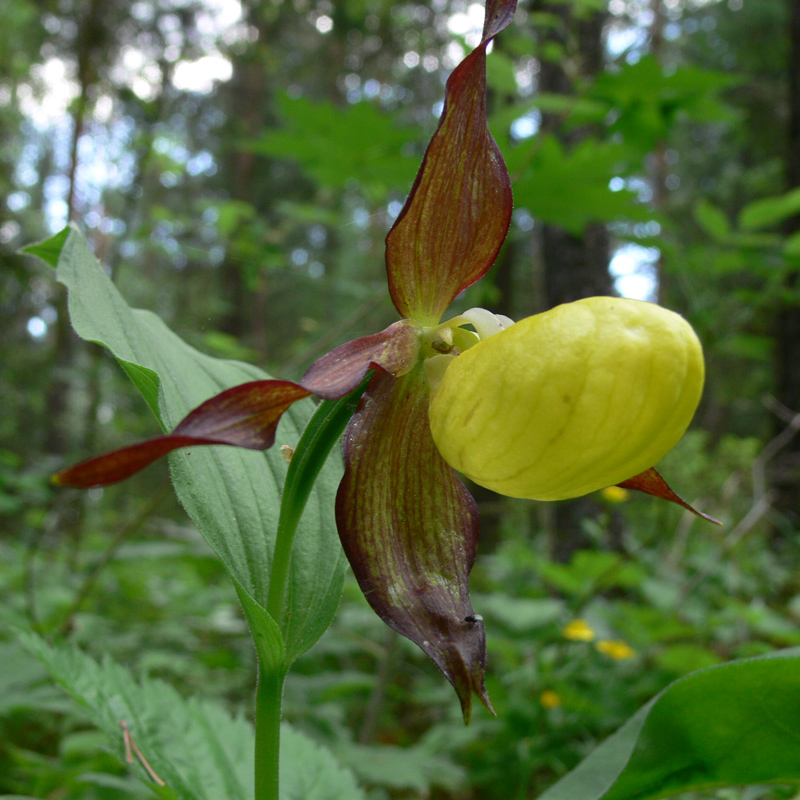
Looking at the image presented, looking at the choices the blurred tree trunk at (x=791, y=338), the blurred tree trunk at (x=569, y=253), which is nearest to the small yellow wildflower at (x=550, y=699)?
the blurred tree trunk at (x=569, y=253)

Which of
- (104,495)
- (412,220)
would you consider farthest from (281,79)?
(412,220)

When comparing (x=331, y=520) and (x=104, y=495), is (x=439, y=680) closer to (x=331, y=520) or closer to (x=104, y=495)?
(x=331, y=520)

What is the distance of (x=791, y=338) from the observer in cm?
422

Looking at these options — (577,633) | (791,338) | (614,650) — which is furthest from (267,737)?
(791,338)

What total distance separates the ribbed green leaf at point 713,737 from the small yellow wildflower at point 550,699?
77cm

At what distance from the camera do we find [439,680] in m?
2.07

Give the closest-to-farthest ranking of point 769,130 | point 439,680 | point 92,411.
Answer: point 439,680
point 92,411
point 769,130

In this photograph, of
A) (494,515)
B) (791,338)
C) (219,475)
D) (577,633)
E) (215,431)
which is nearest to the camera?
(215,431)

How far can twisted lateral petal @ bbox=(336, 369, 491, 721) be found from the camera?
602 mm

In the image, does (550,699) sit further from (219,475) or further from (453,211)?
(453,211)

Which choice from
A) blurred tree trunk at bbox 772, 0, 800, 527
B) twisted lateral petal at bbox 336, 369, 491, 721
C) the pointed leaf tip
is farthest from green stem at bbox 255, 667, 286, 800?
blurred tree trunk at bbox 772, 0, 800, 527

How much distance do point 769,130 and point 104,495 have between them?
998cm

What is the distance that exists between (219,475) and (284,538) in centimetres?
13

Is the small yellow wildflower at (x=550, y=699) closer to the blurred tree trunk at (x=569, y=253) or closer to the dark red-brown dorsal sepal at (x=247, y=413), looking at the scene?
the dark red-brown dorsal sepal at (x=247, y=413)
